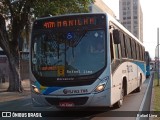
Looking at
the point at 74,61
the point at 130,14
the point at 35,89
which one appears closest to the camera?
the point at 74,61

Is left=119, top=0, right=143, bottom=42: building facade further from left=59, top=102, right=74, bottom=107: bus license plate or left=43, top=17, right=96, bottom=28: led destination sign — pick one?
left=59, top=102, right=74, bottom=107: bus license plate

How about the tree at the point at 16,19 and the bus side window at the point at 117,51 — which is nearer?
the bus side window at the point at 117,51

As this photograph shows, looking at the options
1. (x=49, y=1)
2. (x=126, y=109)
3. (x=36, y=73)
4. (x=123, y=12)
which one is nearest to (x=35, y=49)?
(x=36, y=73)

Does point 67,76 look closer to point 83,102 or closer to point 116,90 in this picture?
point 83,102

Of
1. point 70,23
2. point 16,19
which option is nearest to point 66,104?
point 70,23

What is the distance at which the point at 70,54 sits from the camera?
35.7 feet

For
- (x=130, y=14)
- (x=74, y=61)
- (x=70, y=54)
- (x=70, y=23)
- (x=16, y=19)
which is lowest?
(x=74, y=61)

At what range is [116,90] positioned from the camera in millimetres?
11648

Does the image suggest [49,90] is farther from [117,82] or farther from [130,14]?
[130,14]

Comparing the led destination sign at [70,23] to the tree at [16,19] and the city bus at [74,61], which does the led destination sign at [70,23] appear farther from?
the tree at [16,19]

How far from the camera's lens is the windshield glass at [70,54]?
1077 cm

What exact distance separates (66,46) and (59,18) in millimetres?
1024

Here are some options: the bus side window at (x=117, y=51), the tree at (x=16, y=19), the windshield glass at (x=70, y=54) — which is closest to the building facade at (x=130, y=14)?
the tree at (x=16, y=19)

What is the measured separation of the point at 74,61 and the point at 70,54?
246 mm
